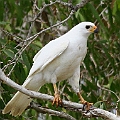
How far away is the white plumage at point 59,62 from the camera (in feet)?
10.0

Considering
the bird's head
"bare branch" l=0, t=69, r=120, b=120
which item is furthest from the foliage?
"bare branch" l=0, t=69, r=120, b=120

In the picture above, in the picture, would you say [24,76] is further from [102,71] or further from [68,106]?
[102,71]

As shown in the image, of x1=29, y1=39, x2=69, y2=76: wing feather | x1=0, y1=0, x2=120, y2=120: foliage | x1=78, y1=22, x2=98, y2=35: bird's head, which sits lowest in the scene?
x1=0, y1=0, x2=120, y2=120: foliage

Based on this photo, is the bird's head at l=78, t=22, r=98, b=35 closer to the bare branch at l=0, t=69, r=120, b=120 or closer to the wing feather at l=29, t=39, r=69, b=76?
the wing feather at l=29, t=39, r=69, b=76

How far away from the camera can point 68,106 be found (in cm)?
288

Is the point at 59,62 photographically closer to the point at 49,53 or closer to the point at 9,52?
the point at 49,53

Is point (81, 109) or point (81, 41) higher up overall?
point (81, 41)

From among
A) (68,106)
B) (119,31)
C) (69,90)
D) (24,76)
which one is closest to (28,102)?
(24,76)

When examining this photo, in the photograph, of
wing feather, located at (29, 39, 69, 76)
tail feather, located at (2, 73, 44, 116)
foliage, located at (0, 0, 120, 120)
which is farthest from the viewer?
foliage, located at (0, 0, 120, 120)

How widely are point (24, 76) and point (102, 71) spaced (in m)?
1.06

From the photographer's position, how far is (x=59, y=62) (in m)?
3.08

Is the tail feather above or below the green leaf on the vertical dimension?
below

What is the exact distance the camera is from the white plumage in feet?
10.0

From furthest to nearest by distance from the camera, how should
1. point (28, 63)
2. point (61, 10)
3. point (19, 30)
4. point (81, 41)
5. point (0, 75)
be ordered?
point (19, 30)
point (61, 10)
point (28, 63)
point (81, 41)
point (0, 75)
